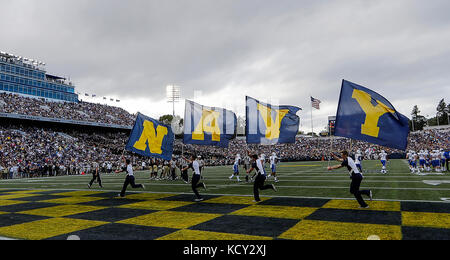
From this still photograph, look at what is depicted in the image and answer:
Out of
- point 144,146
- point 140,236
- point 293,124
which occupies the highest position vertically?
point 293,124

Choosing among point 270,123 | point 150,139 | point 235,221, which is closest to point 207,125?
point 150,139

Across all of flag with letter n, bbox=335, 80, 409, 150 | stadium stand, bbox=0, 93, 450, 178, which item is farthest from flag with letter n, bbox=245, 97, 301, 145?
stadium stand, bbox=0, 93, 450, 178

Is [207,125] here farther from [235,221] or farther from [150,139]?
[235,221]

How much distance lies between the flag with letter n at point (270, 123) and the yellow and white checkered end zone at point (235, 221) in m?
5.98

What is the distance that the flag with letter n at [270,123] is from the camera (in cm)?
1606

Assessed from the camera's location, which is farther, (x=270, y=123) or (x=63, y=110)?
(x=63, y=110)

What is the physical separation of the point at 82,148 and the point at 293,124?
3875 centimetres

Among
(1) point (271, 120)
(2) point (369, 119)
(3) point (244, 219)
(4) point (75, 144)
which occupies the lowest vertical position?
(3) point (244, 219)

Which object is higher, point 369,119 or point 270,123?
point 270,123

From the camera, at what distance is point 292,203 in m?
9.77

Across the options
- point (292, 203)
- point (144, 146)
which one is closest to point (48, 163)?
point (144, 146)

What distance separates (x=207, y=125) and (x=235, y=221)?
35.2 ft

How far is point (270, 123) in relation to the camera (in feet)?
54.4
